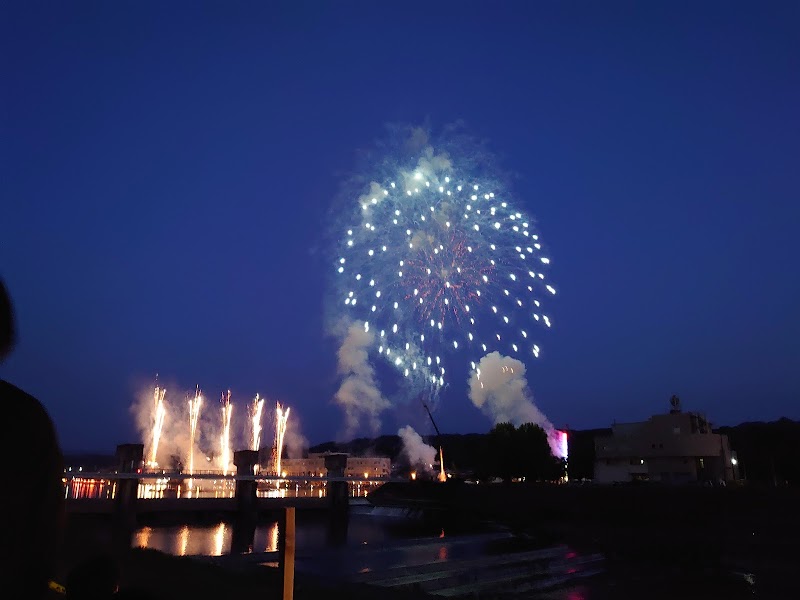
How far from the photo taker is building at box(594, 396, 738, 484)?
66438mm

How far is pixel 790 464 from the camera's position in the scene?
244ft

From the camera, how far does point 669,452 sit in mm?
68938

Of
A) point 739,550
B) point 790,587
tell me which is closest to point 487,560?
point 790,587

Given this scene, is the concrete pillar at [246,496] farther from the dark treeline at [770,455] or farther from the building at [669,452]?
the dark treeline at [770,455]

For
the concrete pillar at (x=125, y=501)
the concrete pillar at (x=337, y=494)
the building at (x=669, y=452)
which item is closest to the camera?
the concrete pillar at (x=125, y=501)

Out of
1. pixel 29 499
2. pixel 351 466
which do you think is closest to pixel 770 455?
pixel 351 466

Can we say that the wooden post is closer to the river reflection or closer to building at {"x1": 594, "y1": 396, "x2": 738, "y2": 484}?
the river reflection

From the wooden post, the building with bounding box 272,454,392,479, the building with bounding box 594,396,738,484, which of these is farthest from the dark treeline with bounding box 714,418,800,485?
the wooden post

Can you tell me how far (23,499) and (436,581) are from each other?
19.3 metres

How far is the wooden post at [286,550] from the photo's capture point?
6.29 m

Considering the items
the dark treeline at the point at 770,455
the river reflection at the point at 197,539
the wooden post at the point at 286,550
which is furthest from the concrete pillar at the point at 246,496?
the dark treeline at the point at 770,455

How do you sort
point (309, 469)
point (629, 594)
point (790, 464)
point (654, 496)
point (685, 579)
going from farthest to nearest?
point (309, 469) → point (790, 464) → point (654, 496) → point (685, 579) → point (629, 594)

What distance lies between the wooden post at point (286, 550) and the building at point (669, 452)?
221 ft

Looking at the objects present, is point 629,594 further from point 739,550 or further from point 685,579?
point 739,550
